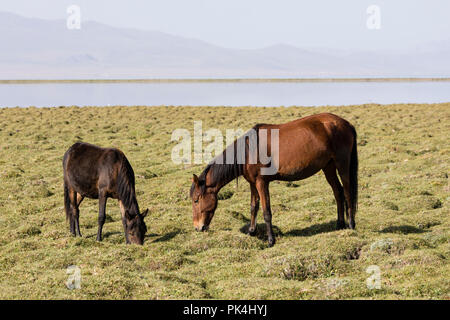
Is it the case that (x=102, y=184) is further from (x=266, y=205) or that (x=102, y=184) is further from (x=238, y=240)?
(x=266, y=205)

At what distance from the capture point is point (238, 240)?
39.2 ft

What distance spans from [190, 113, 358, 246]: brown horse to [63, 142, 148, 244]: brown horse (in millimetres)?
1414

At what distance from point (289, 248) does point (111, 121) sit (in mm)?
30726

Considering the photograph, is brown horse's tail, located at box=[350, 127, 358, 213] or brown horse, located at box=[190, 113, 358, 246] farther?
brown horse's tail, located at box=[350, 127, 358, 213]

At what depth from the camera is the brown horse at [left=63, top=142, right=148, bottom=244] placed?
11828 millimetres

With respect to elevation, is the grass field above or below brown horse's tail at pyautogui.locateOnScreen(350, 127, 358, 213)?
below

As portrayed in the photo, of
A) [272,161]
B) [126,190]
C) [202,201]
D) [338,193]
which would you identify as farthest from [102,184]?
[338,193]

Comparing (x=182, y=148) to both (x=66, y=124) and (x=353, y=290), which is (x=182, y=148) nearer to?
(x=66, y=124)

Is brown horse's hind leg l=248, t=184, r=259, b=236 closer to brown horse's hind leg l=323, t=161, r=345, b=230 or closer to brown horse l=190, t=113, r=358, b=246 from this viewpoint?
brown horse l=190, t=113, r=358, b=246

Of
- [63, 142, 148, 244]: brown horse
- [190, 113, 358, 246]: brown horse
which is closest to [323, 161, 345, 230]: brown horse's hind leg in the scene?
[190, 113, 358, 246]: brown horse

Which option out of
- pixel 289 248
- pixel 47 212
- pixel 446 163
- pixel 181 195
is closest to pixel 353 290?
pixel 289 248

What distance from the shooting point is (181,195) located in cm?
1702

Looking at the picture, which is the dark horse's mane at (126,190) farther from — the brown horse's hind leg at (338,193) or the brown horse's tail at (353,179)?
the brown horse's tail at (353,179)

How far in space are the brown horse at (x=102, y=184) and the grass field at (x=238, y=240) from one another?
1.52ft
